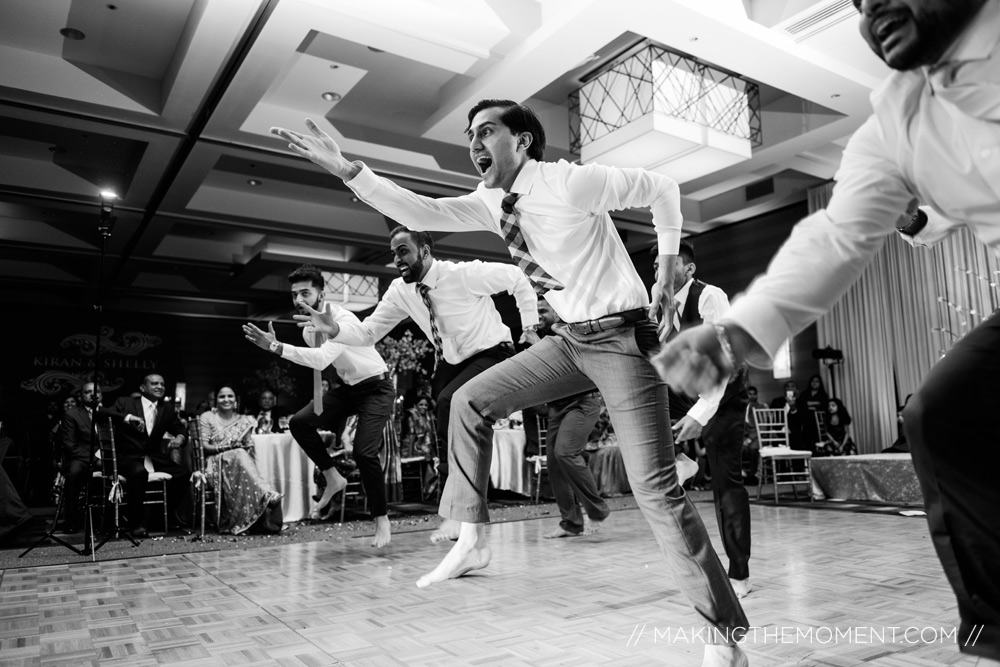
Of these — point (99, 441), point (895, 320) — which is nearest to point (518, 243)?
point (99, 441)

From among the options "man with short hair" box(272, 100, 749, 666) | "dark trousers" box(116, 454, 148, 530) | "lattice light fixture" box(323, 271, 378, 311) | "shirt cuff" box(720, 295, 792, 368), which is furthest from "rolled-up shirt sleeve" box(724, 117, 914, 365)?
"lattice light fixture" box(323, 271, 378, 311)

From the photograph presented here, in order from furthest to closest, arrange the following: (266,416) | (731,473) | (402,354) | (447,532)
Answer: (402,354), (266,416), (447,532), (731,473)

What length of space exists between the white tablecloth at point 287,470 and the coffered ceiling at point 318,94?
124 inches

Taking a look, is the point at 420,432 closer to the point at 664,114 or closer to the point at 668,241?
the point at 664,114

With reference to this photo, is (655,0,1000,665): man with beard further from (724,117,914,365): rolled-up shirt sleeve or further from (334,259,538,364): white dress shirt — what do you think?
(334,259,538,364): white dress shirt

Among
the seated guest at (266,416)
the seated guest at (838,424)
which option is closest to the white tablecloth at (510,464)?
the seated guest at (266,416)

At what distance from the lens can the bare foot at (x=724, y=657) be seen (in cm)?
168

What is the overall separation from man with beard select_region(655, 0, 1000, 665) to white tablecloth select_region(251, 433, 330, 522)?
5.35 meters

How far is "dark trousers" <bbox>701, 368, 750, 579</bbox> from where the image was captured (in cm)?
274

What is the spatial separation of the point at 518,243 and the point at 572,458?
2.47 metres

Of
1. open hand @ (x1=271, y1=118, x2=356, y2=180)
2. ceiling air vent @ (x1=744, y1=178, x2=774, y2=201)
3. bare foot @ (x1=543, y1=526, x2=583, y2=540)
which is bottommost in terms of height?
bare foot @ (x1=543, y1=526, x2=583, y2=540)

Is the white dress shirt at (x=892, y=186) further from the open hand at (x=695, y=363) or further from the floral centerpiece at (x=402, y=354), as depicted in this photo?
the floral centerpiece at (x=402, y=354)

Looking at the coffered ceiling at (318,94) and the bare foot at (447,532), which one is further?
the coffered ceiling at (318,94)

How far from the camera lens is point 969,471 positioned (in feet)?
3.51
